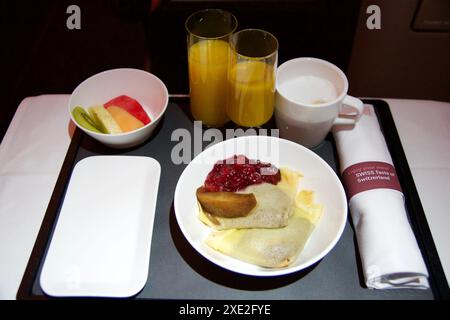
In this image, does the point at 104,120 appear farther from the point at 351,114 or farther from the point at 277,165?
the point at 351,114

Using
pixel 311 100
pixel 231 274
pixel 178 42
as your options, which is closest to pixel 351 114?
pixel 311 100

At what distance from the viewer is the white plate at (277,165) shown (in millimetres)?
816

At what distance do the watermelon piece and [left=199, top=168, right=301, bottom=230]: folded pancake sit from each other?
13.2 inches

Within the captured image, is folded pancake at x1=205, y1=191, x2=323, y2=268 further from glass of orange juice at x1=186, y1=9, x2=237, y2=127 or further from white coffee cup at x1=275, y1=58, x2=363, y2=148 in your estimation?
glass of orange juice at x1=186, y1=9, x2=237, y2=127

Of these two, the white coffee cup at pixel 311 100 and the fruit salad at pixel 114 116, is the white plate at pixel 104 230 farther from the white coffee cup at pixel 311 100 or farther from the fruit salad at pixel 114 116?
the white coffee cup at pixel 311 100

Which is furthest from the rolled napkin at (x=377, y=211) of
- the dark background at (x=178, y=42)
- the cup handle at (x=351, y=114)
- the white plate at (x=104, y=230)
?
the dark background at (x=178, y=42)

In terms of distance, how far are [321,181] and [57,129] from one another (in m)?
0.74

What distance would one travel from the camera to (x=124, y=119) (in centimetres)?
107

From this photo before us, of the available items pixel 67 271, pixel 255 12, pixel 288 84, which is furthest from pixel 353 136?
pixel 67 271

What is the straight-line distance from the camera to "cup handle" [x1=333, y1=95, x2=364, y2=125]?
1.01 meters

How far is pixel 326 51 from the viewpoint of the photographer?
1530 mm

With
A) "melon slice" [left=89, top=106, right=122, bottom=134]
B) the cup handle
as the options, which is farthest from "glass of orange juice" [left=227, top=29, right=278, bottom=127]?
"melon slice" [left=89, top=106, right=122, bottom=134]

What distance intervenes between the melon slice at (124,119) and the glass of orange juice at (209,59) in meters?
0.15
